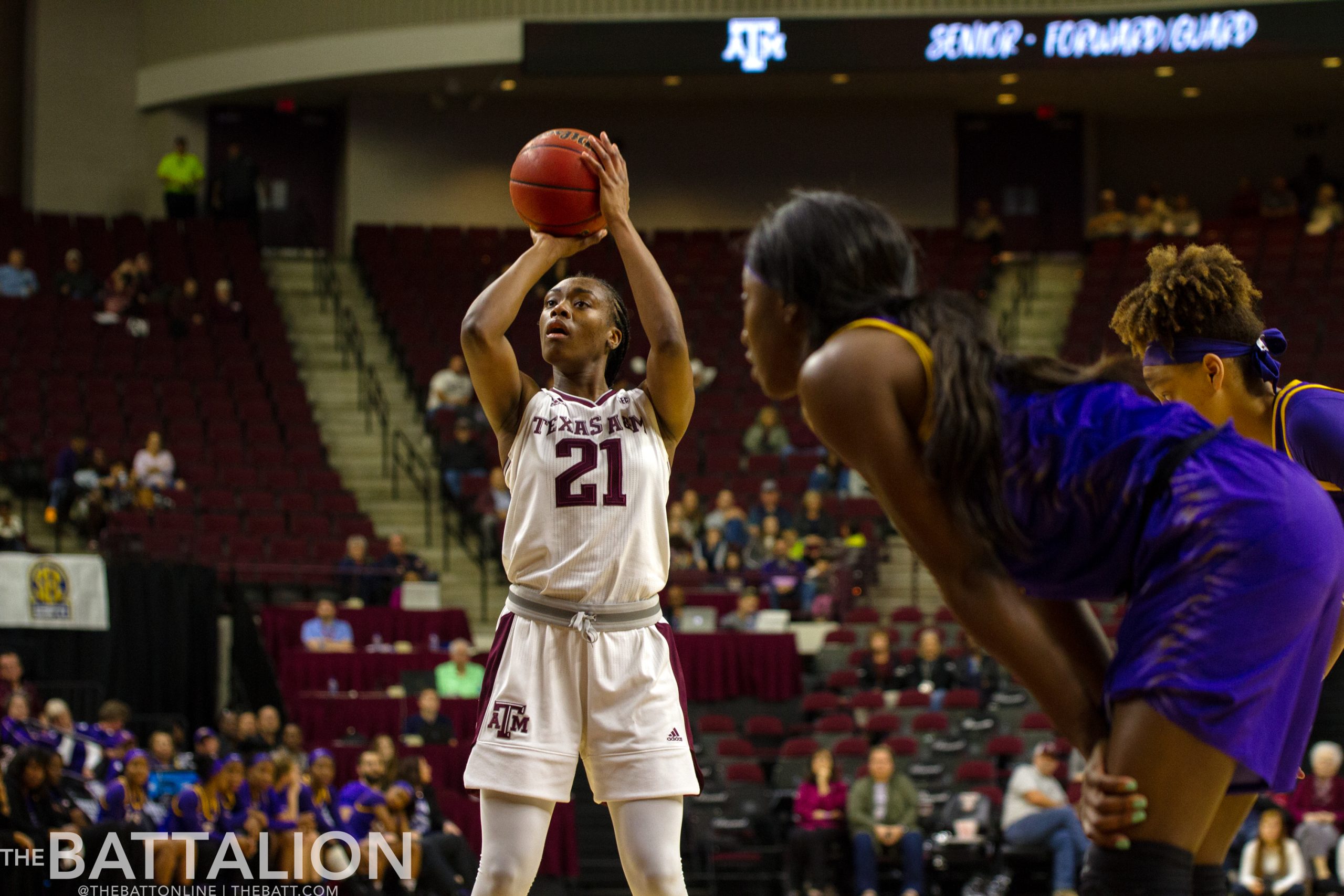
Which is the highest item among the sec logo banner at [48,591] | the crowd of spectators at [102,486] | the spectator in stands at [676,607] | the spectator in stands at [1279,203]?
the spectator in stands at [1279,203]

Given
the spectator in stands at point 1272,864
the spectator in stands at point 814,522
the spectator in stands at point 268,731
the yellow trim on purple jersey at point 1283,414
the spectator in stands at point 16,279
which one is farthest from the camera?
the spectator in stands at point 16,279

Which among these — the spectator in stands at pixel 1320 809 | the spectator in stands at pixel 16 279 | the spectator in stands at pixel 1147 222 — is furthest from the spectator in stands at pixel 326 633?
the spectator in stands at pixel 1147 222

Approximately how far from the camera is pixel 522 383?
4.18m

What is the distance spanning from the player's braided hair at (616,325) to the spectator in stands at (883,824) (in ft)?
24.0

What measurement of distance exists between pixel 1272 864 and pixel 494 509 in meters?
8.24

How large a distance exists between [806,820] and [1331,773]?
3.68 meters

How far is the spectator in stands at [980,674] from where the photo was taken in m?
12.8

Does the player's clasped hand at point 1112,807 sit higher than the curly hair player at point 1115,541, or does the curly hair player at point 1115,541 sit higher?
the curly hair player at point 1115,541

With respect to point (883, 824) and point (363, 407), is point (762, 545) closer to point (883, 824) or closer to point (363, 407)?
point (883, 824)

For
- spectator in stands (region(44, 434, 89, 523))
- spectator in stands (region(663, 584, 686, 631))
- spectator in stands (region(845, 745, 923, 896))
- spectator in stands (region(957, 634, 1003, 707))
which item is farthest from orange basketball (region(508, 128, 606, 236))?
spectator in stands (region(44, 434, 89, 523))

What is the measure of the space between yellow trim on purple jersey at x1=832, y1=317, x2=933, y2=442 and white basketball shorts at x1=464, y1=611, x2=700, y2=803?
1.71 m

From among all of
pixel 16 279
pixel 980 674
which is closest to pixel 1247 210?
pixel 980 674

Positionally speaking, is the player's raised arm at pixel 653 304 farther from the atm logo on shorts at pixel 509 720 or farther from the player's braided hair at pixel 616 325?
the atm logo on shorts at pixel 509 720

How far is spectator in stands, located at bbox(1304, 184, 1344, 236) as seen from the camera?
21.1m
